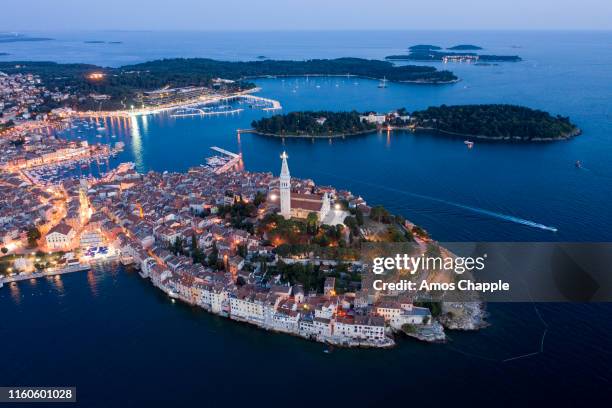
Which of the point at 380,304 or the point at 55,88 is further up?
the point at 55,88

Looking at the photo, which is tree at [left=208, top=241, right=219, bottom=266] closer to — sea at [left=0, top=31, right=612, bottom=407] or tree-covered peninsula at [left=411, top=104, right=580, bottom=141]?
sea at [left=0, top=31, right=612, bottom=407]

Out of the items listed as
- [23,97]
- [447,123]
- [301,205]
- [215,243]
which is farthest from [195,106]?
[215,243]

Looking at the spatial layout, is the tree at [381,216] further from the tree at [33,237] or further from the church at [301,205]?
the tree at [33,237]

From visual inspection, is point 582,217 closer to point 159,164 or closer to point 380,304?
point 380,304

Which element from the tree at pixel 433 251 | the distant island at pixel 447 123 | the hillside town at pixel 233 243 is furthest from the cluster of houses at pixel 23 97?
the tree at pixel 433 251

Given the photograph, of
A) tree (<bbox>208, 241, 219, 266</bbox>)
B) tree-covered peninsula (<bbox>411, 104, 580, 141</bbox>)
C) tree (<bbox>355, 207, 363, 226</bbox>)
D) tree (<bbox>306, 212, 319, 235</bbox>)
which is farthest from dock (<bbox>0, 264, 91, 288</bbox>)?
tree-covered peninsula (<bbox>411, 104, 580, 141</bbox>)

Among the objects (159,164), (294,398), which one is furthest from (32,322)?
(159,164)
